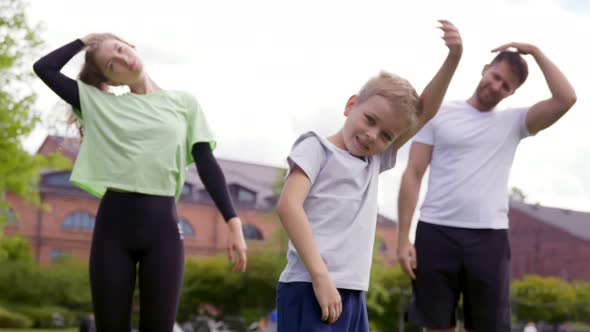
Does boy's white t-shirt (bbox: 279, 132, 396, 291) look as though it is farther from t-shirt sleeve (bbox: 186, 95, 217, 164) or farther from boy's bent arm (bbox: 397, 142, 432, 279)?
boy's bent arm (bbox: 397, 142, 432, 279)

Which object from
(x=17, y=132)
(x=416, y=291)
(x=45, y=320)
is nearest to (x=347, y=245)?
(x=416, y=291)

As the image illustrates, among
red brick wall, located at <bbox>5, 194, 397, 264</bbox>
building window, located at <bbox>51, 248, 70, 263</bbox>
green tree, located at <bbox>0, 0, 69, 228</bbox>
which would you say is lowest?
building window, located at <bbox>51, 248, 70, 263</bbox>

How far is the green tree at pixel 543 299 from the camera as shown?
192 ft

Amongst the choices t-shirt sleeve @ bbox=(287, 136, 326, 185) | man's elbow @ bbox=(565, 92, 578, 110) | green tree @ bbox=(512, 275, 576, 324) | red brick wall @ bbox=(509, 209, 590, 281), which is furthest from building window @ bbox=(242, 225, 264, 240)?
t-shirt sleeve @ bbox=(287, 136, 326, 185)

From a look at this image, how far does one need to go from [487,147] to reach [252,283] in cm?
4861

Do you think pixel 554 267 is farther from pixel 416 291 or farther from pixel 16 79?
pixel 416 291

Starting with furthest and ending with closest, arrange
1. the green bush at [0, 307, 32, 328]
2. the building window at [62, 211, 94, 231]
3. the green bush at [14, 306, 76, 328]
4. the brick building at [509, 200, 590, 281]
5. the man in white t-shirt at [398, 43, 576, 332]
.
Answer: the brick building at [509, 200, 590, 281], the building window at [62, 211, 94, 231], the green bush at [14, 306, 76, 328], the green bush at [0, 307, 32, 328], the man in white t-shirt at [398, 43, 576, 332]

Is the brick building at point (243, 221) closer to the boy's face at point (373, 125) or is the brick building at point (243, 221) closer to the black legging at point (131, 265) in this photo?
the black legging at point (131, 265)

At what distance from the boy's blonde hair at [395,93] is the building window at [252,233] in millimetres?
60021

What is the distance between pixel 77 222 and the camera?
189 feet

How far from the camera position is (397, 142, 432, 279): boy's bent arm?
4.91 metres

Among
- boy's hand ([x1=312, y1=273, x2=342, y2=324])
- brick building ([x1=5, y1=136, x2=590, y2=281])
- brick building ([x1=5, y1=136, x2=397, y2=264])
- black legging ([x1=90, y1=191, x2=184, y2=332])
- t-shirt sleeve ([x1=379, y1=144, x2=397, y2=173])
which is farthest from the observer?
brick building ([x1=5, y1=136, x2=590, y2=281])

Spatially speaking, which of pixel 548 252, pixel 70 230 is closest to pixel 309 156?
pixel 70 230

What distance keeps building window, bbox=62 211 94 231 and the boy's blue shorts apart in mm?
55846
